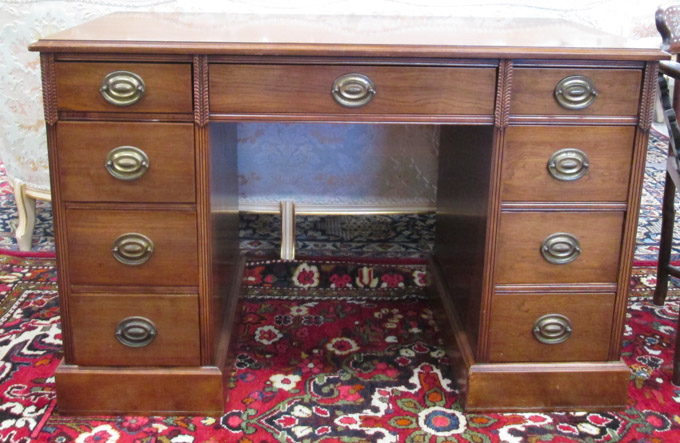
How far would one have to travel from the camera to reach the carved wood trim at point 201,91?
142 cm

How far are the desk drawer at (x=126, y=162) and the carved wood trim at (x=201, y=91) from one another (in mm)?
31

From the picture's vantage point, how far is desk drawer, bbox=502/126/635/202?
150cm

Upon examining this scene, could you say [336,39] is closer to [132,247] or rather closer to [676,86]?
[132,247]

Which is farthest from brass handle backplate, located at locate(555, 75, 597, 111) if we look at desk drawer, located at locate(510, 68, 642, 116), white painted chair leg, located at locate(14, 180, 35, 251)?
white painted chair leg, located at locate(14, 180, 35, 251)

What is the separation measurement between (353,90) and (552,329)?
686mm

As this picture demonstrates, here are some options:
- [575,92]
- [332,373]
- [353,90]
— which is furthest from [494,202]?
[332,373]

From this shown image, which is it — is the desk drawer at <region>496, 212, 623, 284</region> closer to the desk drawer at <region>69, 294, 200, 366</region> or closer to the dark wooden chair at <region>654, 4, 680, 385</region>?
the dark wooden chair at <region>654, 4, 680, 385</region>

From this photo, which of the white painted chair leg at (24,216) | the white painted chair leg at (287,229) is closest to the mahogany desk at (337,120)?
the white painted chair leg at (287,229)

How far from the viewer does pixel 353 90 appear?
145 cm

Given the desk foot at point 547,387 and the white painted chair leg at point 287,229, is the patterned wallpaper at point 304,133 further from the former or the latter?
the desk foot at point 547,387

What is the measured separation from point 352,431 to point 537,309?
482 mm

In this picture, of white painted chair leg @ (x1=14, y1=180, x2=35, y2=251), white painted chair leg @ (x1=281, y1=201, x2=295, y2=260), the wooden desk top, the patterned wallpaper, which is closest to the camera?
the wooden desk top

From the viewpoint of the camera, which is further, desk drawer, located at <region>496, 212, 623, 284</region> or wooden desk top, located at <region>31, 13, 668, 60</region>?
desk drawer, located at <region>496, 212, 623, 284</region>

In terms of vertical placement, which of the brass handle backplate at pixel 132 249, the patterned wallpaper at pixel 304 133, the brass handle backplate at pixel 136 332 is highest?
the patterned wallpaper at pixel 304 133
